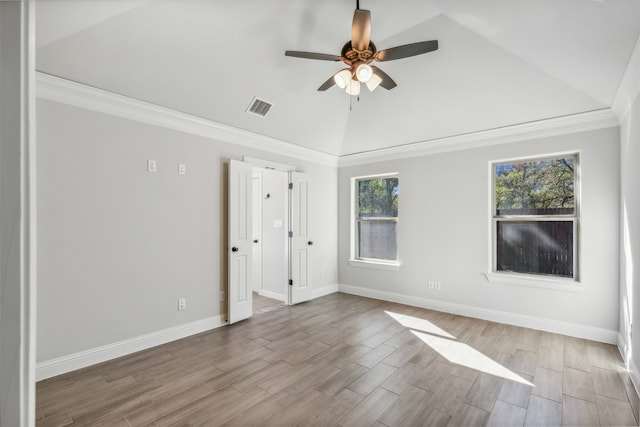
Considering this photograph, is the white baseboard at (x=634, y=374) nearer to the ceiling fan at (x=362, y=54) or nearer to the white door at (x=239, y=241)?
the ceiling fan at (x=362, y=54)

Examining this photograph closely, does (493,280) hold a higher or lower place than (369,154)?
lower

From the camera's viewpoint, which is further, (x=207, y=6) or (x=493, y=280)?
(x=493, y=280)

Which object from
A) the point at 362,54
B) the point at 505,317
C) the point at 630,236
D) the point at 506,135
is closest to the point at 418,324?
the point at 505,317

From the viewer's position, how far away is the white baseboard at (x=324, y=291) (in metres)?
5.27

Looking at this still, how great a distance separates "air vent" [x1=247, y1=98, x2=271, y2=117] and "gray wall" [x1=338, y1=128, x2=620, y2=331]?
2184 millimetres

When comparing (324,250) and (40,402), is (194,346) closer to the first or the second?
(40,402)

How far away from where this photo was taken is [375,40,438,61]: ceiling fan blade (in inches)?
85.5

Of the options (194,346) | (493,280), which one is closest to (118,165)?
(194,346)

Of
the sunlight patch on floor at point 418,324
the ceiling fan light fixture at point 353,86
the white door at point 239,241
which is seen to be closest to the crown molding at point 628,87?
the ceiling fan light fixture at point 353,86

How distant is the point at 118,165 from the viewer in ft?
10.1

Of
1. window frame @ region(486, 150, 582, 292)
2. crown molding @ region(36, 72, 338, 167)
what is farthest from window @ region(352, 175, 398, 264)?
crown molding @ region(36, 72, 338, 167)

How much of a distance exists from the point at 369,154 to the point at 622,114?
3.10 metres

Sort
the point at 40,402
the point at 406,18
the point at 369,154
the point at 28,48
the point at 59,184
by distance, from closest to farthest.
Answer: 1. the point at 28,48
2. the point at 40,402
3. the point at 59,184
4. the point at 406,18
5. the point at 369,154
